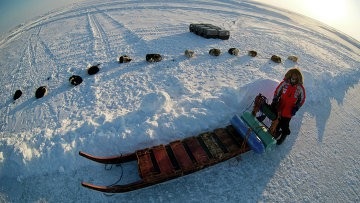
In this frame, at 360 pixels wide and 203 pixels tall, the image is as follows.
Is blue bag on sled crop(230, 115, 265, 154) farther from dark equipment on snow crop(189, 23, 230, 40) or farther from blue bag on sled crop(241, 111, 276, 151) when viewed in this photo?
dark equipment on snow crop(189, 23, 230, 40)

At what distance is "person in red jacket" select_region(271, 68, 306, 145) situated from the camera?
6559 millimetres

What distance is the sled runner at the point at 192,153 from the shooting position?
5934 mm

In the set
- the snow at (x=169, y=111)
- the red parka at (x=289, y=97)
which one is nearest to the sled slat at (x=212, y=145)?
the snow at (x=169, y=111)

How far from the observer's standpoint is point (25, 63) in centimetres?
1307

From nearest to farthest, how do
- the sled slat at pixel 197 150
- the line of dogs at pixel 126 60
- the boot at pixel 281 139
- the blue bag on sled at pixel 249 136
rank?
the sled slat at pixel 197 150 < the blue bag on sled at pixel 249 136 < the boot at pixel 281 139 < the line of dogs at pixel 126 60

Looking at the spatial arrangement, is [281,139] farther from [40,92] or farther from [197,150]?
[40,92]

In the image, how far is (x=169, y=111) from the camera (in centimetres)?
813

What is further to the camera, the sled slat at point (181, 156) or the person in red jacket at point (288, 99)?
the person in red jacket at point (288, 99)

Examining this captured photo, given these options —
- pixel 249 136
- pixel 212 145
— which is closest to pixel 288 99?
pixel 249 136

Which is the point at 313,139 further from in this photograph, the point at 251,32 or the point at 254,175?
the point at 251,32

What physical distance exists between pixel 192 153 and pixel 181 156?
294mm

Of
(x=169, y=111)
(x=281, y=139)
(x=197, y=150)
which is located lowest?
(x=169, y=111)

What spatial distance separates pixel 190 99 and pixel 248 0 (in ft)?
56.1

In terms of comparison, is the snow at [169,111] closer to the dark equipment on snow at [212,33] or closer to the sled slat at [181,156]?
the dark equipment on snow at [212,33]
